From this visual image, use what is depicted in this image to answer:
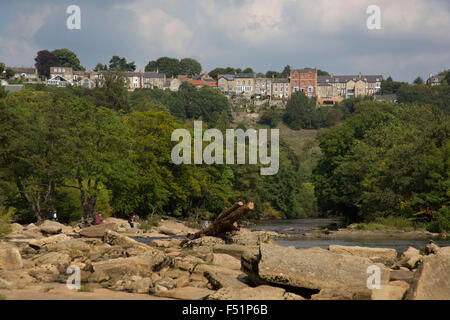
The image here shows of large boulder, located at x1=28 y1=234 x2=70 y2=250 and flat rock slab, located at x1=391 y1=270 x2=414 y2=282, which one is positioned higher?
flat rock slab, located at x1=391 y1=270 x2=414 y2=282

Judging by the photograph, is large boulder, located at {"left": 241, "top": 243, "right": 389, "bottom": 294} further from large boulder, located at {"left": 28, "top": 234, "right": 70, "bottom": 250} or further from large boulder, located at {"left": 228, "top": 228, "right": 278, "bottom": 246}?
large boulder, located at {"left": 28, "top": 234, "right": 70, "bottom": 250}

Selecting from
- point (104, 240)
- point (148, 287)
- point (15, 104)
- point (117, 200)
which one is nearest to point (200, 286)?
point (148, 287)

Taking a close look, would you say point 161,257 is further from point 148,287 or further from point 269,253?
point 269,253

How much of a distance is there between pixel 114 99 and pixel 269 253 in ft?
355

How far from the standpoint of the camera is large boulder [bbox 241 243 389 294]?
1728 cm

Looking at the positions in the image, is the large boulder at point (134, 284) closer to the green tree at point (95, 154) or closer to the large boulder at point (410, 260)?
the large boulder at point (410, 260)

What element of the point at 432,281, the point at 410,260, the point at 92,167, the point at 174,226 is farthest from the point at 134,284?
the point at 174,226

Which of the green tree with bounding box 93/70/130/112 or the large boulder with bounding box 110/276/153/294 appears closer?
the large boulder with bounding box 110/276/153/294

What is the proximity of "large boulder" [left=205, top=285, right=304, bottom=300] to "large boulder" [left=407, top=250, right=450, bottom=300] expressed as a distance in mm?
3022

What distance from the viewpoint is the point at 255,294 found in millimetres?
16406

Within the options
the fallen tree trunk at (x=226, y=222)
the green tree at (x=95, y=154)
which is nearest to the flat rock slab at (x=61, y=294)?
the fallen tree trunk at (x=226, y=222)

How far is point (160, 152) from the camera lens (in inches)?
2692

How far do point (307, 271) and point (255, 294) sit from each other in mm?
1956

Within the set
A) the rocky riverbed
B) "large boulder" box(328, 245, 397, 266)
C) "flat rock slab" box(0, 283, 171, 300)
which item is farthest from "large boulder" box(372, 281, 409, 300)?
"large boulder" box(328, 245, 397, 266)
